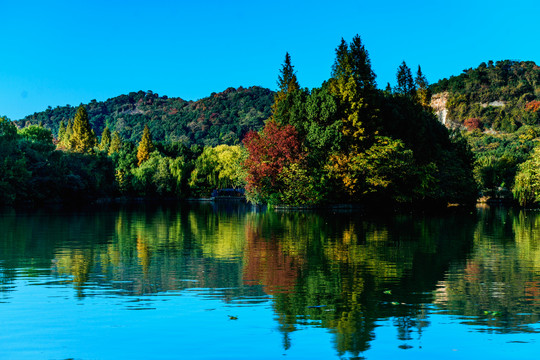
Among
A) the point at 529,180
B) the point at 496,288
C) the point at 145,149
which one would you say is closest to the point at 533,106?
the point at 529,180

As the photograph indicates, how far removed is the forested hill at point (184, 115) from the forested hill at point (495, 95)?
46.3 meters

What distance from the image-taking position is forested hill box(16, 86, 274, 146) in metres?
142

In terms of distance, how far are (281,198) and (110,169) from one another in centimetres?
3961

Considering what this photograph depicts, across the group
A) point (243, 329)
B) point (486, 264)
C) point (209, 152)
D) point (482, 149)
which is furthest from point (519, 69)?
point (243, 329)

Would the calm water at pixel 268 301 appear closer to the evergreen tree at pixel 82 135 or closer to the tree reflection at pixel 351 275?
the tree reflection at pixel 351 275

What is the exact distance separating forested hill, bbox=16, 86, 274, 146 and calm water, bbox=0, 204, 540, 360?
111610 millimetres

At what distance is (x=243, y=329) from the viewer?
7945 mm

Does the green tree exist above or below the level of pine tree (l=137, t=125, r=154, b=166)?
below

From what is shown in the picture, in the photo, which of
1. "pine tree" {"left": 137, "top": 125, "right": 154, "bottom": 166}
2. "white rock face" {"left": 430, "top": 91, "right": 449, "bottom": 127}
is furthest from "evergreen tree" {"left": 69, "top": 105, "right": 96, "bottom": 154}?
"white rock face" {"left": 430, "top": 91, "right": 449, "bottom": 127}

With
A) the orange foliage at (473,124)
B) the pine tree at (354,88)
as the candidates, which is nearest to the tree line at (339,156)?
the pine tree at (354,88)

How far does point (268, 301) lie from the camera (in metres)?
9.74

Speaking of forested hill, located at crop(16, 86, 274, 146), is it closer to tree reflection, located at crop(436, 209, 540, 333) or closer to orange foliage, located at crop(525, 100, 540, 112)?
orange foliage, located at crop(525, 100, 540, 112)

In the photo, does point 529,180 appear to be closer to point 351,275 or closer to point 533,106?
point 351,275

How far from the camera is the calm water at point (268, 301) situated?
713 cm
